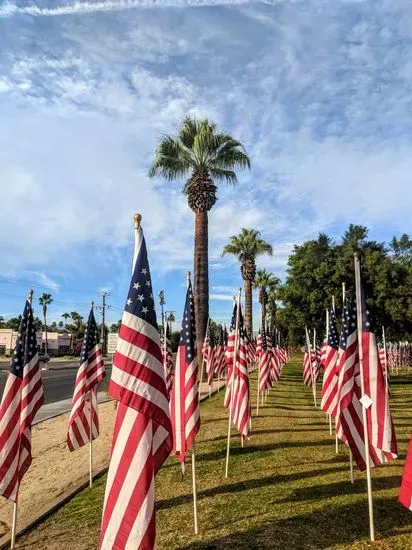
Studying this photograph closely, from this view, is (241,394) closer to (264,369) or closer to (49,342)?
(264,369)

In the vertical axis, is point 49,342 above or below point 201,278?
above

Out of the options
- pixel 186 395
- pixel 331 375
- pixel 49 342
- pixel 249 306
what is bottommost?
pixel 186 395

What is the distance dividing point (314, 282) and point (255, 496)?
2650cm

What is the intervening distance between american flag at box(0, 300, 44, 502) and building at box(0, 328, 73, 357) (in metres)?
90.3

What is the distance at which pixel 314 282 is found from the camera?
33375 mm

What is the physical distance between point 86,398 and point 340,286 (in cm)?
2548

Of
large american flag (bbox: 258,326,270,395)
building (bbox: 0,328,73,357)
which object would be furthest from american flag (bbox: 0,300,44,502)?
building (bbox: 0,328,73,357)

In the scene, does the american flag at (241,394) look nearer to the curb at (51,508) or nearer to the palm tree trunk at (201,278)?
the curb at (51,508)

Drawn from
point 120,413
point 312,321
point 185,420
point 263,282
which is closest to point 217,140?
point 312,321

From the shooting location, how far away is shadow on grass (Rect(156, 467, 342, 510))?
7943 mm

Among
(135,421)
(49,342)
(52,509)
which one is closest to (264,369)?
(52,509)

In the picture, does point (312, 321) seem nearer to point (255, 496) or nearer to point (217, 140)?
point (217, 140)

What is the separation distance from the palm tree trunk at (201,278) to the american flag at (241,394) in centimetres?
1127

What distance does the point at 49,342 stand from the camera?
10344 cm
